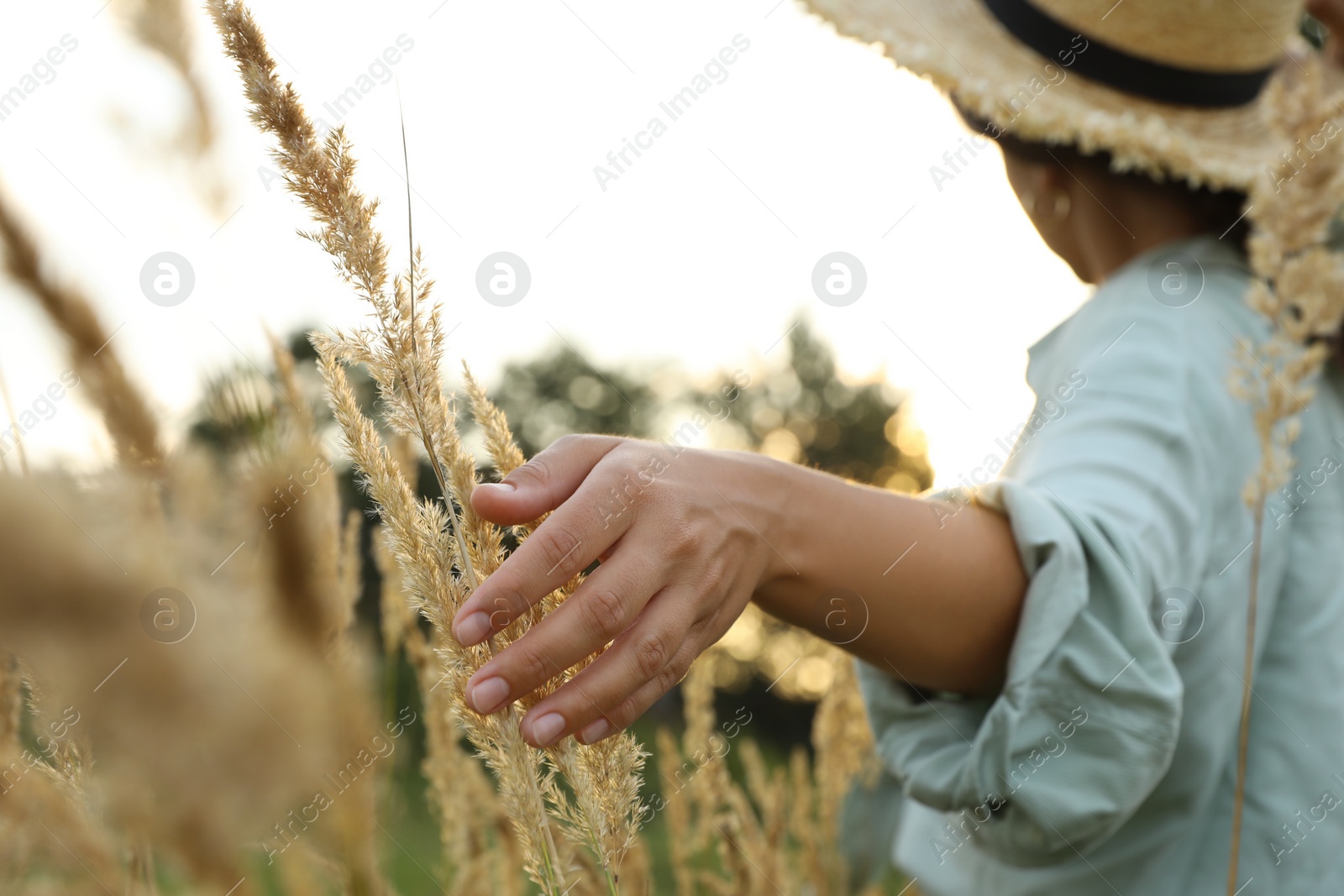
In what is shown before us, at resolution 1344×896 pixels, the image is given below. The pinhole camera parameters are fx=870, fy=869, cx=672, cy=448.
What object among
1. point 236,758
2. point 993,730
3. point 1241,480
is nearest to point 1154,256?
point 1241,480

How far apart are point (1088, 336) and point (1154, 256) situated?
223 millimetres

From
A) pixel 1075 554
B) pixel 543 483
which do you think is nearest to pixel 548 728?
pixel 543 483

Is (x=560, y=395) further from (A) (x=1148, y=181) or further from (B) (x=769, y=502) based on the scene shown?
(B) (x=769, y=502)

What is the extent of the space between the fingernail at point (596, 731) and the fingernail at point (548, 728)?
3cm

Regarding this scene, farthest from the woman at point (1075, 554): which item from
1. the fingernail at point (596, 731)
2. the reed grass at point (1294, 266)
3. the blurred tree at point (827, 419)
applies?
the blurred tree at point (827, 419)

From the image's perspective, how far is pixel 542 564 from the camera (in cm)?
54

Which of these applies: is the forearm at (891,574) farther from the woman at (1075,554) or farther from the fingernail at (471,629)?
the fingernail at (471,629)

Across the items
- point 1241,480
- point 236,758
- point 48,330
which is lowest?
point 1241,480

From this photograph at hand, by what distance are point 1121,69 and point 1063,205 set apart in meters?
0.20

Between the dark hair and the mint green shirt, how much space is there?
3.6 inches

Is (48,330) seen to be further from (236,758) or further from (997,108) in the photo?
(997,108)

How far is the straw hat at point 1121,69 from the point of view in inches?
46.4

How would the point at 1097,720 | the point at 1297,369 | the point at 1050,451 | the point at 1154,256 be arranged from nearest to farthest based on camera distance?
A: the point at 1297,369 < the point at 1097,720 < the point at 1050,451 < the point at 1154,256

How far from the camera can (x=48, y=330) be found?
1.95ft
